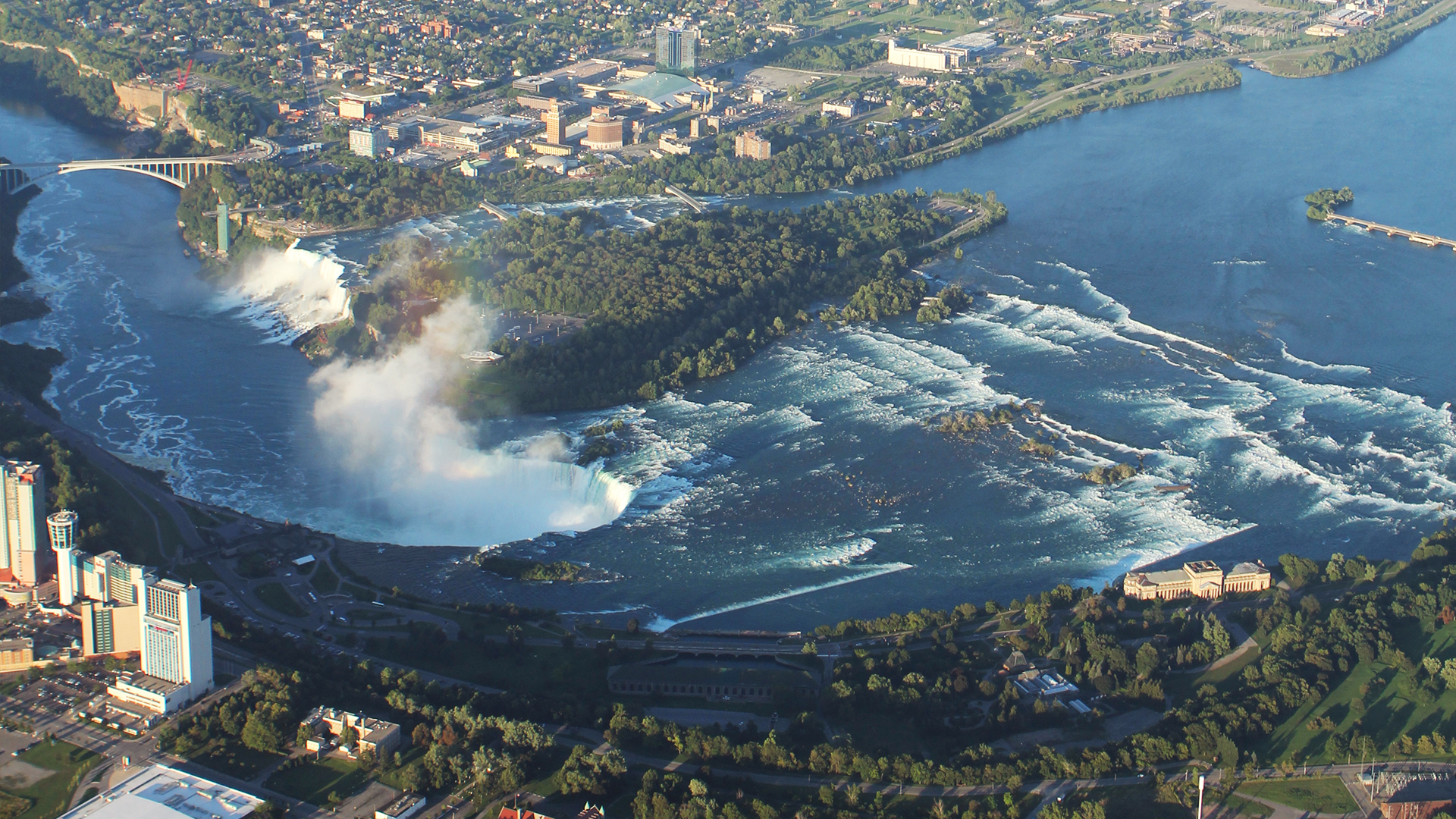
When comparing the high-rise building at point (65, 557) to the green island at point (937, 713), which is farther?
the high-rise building at point (65, 557)

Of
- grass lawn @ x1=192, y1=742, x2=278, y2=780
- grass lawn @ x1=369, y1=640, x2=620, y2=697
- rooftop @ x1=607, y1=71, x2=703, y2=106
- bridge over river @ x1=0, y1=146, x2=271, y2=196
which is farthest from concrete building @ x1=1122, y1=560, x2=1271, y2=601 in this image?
rooftop @ x1=607, y1=71, x2=703, y2=106

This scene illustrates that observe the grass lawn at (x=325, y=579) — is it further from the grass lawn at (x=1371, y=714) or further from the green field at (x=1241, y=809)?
the grass lawn at (x=1371, y=714)

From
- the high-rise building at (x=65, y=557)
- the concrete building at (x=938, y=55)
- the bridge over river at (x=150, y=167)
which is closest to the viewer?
the high-rise building at (x=65, y=557)

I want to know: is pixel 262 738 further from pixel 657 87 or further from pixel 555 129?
pixel 657 87

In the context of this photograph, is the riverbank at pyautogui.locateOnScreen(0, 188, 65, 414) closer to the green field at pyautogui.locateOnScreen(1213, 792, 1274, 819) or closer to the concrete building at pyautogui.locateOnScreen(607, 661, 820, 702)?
the concrete building at pyautogui.locateOnScreen(607, 661, 820, 702)

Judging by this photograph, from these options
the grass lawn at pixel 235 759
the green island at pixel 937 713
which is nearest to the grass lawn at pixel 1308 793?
the green island at pixel 937 713

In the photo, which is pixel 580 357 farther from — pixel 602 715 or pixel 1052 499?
pixel 602 715

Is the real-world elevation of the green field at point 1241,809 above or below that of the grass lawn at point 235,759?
below

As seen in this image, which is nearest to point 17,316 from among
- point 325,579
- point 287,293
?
point 287,293
